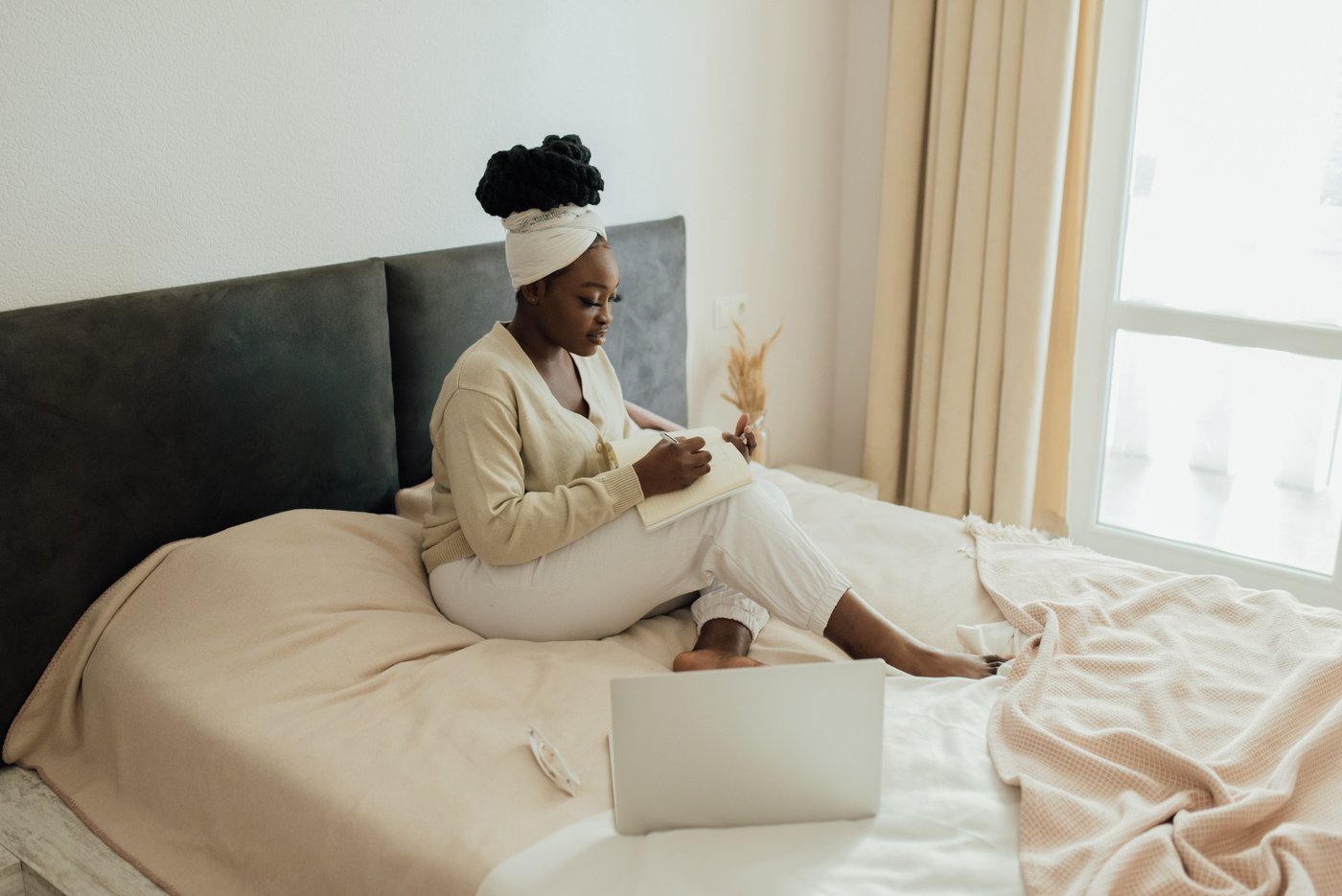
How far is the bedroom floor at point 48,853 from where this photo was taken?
4.84ft

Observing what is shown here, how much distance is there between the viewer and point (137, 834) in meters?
1.57

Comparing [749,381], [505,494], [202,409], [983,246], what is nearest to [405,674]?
[505,494]

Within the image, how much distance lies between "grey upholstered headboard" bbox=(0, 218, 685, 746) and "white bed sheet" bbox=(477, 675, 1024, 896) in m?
0.90

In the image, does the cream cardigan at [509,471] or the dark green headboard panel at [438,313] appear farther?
the dark green headboard panel at [438,313]

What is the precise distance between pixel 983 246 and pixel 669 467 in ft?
5.03

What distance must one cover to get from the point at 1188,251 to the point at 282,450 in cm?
223

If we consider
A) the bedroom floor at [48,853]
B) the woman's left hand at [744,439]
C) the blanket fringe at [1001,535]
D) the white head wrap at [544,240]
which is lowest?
the bedroom floor at [48,853]

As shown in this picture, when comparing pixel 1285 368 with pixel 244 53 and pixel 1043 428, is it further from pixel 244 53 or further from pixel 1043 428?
pixel 244 53

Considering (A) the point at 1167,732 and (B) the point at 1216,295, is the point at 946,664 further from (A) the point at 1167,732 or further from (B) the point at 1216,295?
(B) the point at 1216,295

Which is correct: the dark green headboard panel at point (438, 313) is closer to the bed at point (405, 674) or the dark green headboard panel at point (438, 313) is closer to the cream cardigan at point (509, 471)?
the bed at point (405, 674)

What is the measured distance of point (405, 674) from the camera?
1632mm

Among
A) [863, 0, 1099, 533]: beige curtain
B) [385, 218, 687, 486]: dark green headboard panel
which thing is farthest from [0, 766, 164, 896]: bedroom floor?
[863, 0, 1099, 533]: beige curtain

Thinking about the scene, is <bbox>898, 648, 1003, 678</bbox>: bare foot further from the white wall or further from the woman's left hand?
the white wall

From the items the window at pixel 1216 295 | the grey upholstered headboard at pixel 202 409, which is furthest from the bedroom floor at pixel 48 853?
the window at pixel 1216 295
